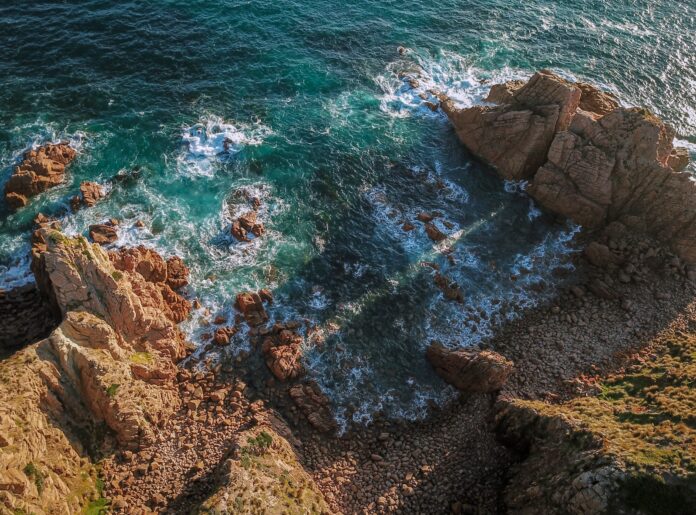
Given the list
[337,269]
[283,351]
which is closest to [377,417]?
[283,351]

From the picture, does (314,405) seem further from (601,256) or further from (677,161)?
(677,161)

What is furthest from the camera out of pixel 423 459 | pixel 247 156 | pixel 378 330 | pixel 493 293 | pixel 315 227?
pixel 247 156

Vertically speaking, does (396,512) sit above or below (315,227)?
below

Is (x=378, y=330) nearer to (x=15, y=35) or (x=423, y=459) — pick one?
(x=423, y=459)

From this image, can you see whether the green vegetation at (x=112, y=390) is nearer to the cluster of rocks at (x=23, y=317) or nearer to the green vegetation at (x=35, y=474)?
the green vegetation at (x=35, y=474)

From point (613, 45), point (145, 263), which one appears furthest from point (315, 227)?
point (613, 45)
